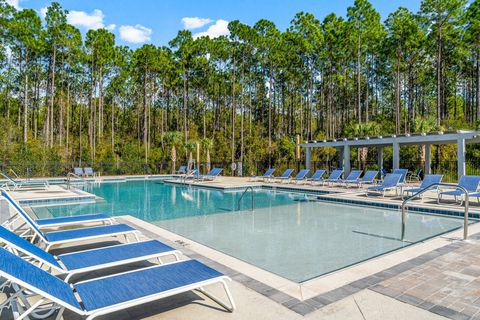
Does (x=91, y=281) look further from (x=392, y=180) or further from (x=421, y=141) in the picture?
(x=421, y=141)

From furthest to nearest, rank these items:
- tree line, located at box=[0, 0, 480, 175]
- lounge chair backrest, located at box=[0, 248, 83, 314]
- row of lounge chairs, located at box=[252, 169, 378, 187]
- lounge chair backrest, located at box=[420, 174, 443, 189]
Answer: tree line, located at box=[0, 0, 480, 175] → row of lounge chairs, located at box=[252, 169, 378, 187] → lounge chair backrest, located at box=[420, 174, 443, 189] → lounge chair backrest, located at box=[0, 248, 83, 314]

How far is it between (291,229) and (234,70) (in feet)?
65.9

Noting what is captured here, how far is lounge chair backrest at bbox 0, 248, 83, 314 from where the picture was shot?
188cm

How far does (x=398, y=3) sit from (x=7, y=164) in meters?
27.0

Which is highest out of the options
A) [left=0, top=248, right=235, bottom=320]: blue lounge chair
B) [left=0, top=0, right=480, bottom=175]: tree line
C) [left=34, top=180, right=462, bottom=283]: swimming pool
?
[left=0, top=0, right=480, bottom=175]: tree line

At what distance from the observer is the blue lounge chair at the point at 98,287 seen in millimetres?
1994

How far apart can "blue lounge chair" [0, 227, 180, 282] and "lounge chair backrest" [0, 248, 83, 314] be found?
438 millimetres

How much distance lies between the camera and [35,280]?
203 centimetres

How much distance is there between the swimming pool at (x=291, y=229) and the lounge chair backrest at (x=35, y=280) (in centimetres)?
258

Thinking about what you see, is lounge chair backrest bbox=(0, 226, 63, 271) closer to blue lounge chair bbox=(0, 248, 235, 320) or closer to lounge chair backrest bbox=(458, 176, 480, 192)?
blue lounge chair bbox=(0, 248, 235, 320)

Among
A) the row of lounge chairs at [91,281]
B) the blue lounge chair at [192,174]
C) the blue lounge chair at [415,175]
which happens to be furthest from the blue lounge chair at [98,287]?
the blue lounge chair at [415,175]

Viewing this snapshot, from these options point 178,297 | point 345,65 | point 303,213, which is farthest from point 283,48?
point 178,297

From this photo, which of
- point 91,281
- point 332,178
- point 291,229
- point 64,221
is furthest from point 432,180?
point 91,281

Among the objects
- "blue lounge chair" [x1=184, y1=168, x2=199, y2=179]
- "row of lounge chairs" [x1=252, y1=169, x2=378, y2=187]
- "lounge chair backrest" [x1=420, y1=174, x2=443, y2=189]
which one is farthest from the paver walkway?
"blue lounge chair" [x1=184, y1=168, x2=199, y2=179]
